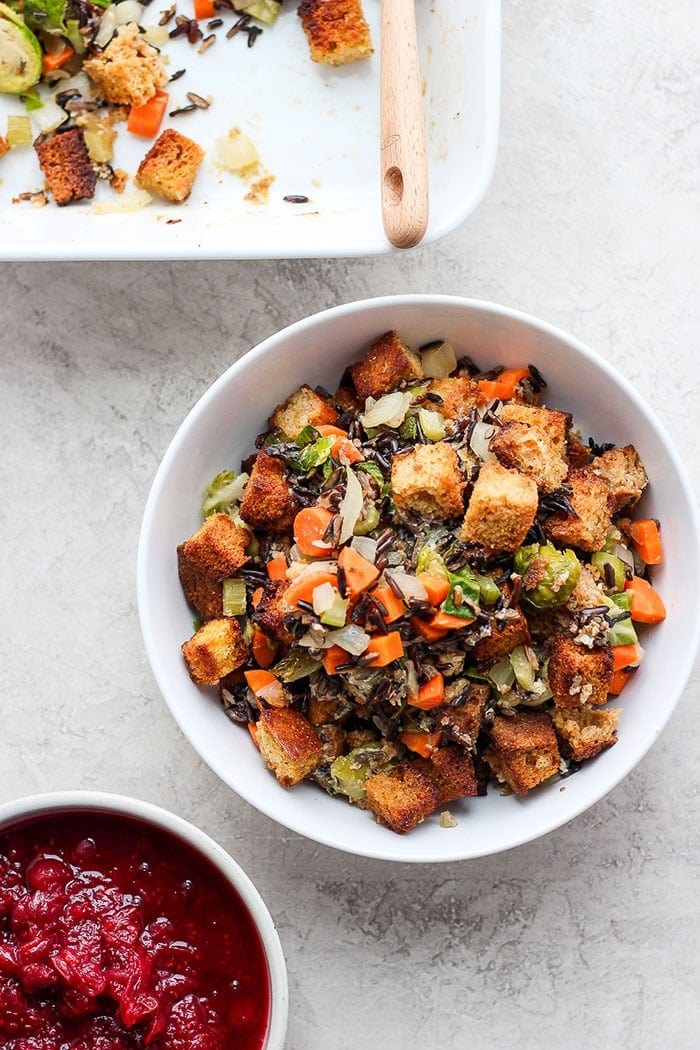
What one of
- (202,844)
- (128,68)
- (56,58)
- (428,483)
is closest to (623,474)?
(428,483)

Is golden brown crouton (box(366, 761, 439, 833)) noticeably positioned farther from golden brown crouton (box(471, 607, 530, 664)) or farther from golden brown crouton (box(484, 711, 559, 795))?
golden brown crouton (box(471, 607, 530, 664))

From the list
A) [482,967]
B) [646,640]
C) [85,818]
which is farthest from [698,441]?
[85,818]

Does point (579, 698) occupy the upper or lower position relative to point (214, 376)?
lower

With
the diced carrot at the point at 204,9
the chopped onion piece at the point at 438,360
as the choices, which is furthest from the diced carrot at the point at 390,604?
the diced carrot at the point at 204,9

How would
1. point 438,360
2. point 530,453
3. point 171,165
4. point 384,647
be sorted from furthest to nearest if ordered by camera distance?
point 171,165 → point 438,360 → point 530,453 → point 384,647

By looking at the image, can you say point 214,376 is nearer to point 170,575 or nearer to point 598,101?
point 170,575

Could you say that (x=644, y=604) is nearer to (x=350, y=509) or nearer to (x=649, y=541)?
(x=649, y=541)

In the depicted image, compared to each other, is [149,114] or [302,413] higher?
[149,114]

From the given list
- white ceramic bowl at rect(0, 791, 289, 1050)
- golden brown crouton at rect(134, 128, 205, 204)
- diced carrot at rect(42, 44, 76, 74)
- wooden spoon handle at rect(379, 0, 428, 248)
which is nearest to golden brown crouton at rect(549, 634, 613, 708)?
white ceramic bowl at rect(0, 791, 289, 1050)
